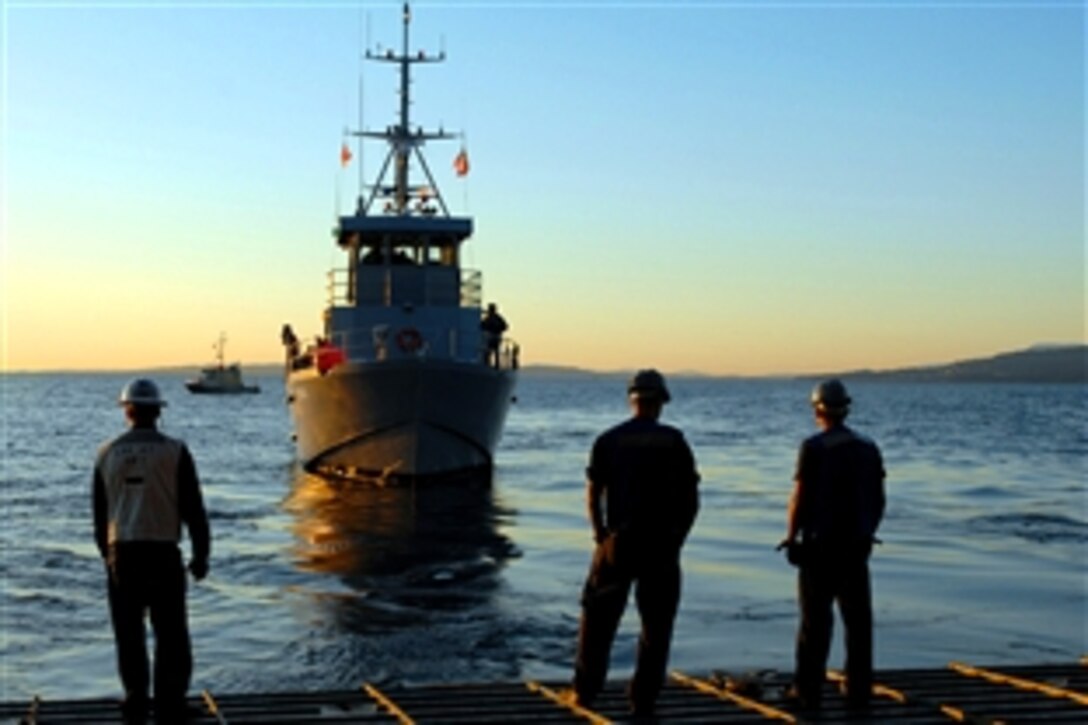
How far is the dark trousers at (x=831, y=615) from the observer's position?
339 inches

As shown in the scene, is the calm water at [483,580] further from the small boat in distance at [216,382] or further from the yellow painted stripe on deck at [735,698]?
the small boat in distance at [216,382]

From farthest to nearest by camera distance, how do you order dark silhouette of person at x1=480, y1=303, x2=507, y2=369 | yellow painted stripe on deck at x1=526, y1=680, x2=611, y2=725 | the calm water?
dark silhouette of person at x1=480, y1=303, x2=507, y2=369 < the calm water < yellow painted stripe on deck at x1=526, y1=680, x2=611, y2=725

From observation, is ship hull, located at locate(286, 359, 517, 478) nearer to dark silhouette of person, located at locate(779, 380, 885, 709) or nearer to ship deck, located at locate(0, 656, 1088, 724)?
ship deck, located at locate(0, 656, 1088, 724)

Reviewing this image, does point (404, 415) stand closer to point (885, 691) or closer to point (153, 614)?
point (885, 691)

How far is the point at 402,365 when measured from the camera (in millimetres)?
29281

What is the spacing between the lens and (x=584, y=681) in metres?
8.77

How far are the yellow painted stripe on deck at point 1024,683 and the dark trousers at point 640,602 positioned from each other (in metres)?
2.42

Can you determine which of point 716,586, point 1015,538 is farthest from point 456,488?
point 716,586

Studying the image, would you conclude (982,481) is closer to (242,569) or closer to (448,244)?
(448,244)

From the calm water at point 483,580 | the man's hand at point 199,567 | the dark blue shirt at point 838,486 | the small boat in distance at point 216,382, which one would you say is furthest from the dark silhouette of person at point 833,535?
the small boat in distance at point 216,382

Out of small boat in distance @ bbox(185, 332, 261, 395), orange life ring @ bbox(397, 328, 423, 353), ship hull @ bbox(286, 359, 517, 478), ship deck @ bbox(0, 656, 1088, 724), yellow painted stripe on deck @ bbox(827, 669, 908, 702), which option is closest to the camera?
ship deck @ bbox(0, 656, 1088, 724)

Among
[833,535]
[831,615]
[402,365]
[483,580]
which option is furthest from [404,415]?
[833,535]

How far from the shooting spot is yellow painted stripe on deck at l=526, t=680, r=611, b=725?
852 cm

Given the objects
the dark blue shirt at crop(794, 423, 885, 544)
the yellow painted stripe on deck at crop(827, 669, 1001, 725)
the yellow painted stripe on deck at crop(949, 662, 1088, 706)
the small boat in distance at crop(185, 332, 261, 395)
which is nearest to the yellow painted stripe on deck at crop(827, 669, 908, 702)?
the yellow painted stripe on deck at crop(827, 669, 1001, 725)
